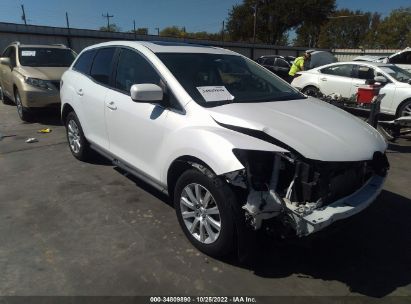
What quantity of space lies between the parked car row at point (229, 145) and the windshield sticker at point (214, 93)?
14 mm

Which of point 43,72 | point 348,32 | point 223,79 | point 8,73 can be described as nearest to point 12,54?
point 8,73

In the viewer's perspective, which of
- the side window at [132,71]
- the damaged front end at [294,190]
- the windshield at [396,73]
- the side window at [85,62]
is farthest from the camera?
the windshield at [396,73]

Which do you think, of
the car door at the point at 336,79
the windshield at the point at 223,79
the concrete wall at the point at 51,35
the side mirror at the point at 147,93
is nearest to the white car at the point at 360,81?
the car door at the point at 336,79

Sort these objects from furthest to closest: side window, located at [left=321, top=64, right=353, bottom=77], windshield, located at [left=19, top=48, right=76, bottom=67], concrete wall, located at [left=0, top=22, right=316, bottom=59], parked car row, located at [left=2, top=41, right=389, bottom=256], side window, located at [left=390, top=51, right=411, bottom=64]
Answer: concrete wall, located at [left=0, top=22, right=316, bottom=59]
side window, located at [left=390, top=51, right=411, bottom=64]
side window, located at [left=321, top=64, right=353, bottom=77]
windshield, located at [left=19, top=48, right=76, bottom=67]
parked car row, located at [left=2, top=41, right=389, bottom=256]

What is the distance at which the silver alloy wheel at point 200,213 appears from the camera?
2988 millimetres

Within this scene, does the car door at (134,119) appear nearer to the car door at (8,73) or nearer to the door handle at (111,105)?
Result: the door handle at (111,105)

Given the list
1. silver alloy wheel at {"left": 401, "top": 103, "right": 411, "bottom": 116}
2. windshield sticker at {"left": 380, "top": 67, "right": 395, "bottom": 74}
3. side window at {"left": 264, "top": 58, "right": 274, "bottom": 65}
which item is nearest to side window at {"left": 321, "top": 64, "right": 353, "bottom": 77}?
windshield sticker at {"left": 380, "top": 67, "right": 395, "bottom": 74}

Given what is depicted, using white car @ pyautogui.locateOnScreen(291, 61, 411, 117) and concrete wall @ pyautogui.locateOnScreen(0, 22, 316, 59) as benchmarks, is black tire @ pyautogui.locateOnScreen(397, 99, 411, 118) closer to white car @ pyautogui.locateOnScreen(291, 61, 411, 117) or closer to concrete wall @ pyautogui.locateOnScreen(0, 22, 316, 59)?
white car @ pyautogui.locateOnScreen(291, 61, 411, 117)

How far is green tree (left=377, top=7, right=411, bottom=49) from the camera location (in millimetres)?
75062

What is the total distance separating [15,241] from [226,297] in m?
2.04

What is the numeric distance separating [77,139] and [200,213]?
309 centimetres

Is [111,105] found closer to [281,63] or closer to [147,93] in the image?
[147,93]

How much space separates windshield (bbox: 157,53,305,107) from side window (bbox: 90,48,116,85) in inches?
39.6

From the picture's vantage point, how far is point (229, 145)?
275cm
